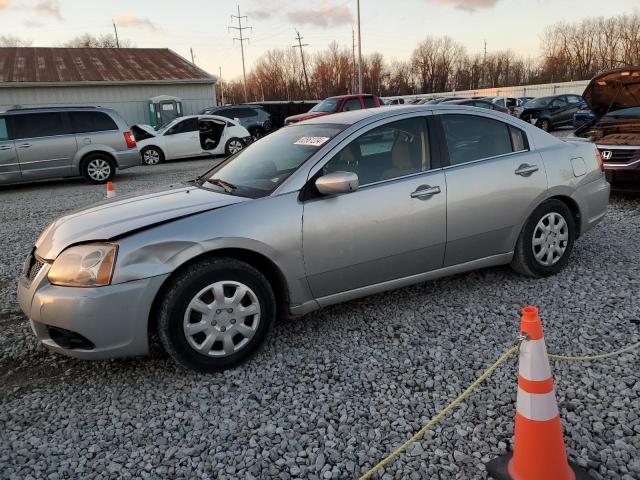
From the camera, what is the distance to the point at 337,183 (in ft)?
10.5

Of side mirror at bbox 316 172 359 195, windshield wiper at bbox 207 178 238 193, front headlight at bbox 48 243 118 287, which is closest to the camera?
front headlight at bbox 48 243 118 287

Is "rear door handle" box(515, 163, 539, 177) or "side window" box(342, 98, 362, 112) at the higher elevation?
"side window" box(342, 98, 362, 112)

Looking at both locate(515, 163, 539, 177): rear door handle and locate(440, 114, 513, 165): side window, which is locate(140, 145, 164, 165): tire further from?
locate(515, 163, 539, 177): rear door handle

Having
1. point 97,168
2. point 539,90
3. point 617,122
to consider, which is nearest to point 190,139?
point 97,168

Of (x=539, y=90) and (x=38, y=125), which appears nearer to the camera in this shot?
(x=38, y=125)

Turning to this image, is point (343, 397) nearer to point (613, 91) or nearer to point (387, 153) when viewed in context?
point (387, 153)

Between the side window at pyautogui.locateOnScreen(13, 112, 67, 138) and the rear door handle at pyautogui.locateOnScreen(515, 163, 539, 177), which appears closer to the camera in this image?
the rear door handle at pyautogui.locateOnScreen(515, 163, 539, 177)

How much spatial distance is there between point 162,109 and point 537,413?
83.4 ft

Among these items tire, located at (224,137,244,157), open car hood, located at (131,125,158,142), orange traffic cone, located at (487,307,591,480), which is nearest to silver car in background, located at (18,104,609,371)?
orange traffic cone, located at (487,307,591,480)

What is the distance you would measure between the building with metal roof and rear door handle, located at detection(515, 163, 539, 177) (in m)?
24.5

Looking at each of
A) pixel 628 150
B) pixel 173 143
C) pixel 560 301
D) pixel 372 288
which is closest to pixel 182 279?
pixel 372 288

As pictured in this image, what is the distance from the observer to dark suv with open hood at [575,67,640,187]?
6.90 meters

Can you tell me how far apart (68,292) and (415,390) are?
1998 millimetres

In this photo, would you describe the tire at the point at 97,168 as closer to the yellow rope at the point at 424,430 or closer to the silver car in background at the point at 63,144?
the silver car in background at the point at 63,144
